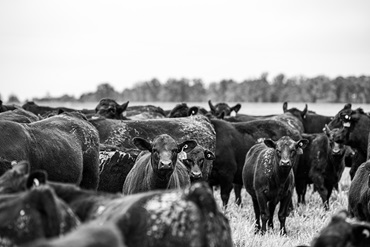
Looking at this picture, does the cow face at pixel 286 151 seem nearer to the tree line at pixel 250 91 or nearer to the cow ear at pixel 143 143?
the cow ear at pixel 143 143

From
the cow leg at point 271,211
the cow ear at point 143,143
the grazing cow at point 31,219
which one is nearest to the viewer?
the grazing cow at point 31,219

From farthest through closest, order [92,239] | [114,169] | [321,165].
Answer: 1. [321,165]
2. [114,169]
3. [92,239]

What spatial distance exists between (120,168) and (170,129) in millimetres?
1772

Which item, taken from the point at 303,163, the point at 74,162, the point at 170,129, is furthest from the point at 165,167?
the point at 303,163

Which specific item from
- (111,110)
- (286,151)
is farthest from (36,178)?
(111,110)

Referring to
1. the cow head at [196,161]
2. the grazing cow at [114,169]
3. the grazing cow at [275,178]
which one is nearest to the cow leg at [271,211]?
the grazing cow at [275,178]

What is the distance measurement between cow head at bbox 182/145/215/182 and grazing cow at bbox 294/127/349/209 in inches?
151

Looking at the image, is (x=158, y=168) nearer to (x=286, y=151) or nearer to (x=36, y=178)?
(x=286, y=151)

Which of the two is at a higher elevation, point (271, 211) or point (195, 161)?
point (195, 161)

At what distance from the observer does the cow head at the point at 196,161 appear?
1053 cm

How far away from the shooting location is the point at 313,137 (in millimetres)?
15141

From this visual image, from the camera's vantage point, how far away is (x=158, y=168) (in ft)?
26.1

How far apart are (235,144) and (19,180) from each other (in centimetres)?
1051

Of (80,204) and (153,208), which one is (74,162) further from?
(153,208)
